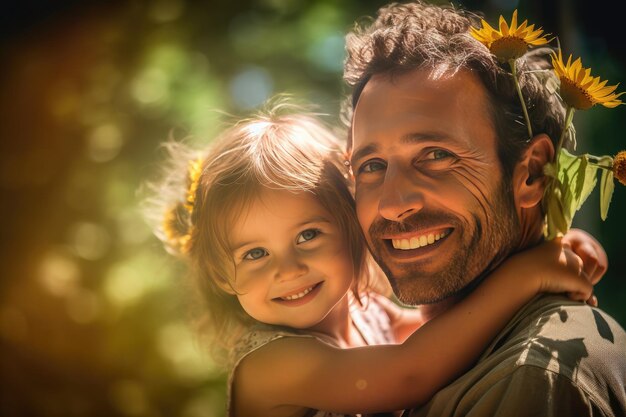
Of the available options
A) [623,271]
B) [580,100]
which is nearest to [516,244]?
[580,100]

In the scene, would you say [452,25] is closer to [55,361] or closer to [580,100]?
[580,100]

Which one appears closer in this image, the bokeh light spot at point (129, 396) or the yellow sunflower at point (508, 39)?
the yellow sunflower at point (508, 39)

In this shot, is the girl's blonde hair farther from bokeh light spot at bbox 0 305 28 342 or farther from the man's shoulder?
bokeh light spot at bbox 0 305 28 342

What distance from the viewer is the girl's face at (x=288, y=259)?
73.3 inches

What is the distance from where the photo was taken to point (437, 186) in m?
1.65

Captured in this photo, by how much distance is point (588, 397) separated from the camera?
131 centimetres

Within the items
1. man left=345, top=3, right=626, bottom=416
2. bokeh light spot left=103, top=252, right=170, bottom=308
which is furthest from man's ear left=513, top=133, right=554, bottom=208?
bokeh light spot left=103, top=252, right=170, bottom=308

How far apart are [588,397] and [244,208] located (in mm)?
968

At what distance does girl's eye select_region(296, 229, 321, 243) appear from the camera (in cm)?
190

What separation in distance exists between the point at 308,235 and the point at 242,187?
0.22m

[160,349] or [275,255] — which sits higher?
[275,255]

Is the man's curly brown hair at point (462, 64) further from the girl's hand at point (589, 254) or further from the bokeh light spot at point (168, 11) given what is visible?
the bokeh light spot at point (168, 11)

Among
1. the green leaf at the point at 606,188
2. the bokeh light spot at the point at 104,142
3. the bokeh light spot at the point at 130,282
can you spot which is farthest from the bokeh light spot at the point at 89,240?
the green leaf at the point at 606,188

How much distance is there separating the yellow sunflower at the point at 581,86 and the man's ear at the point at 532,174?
13cm
